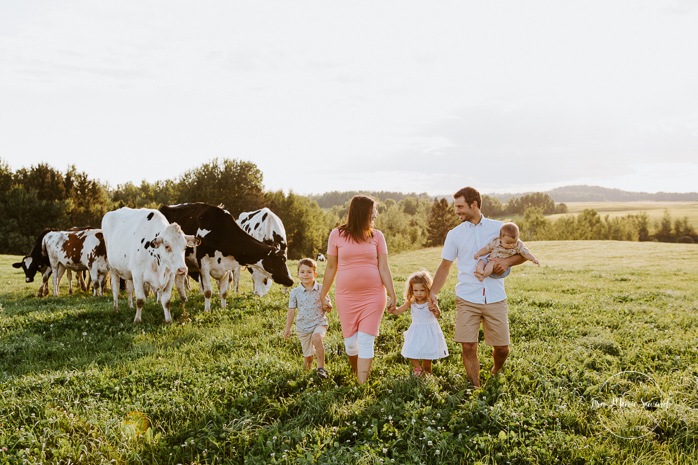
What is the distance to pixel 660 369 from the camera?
23.2ft

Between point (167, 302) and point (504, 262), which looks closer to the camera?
point (504, 262)

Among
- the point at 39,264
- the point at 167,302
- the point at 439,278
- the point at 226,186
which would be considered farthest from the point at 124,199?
the point at 439,278

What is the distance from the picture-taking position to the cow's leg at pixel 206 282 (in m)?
11.8

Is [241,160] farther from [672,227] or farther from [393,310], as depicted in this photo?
[672,227]

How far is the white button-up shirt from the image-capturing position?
6023 millimetres

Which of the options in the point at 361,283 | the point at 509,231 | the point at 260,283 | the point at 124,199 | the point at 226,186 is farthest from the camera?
the point at 124,199

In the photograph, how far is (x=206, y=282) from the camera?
478 inches

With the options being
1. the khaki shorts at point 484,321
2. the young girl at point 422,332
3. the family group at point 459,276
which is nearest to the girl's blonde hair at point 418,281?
the young girl at point 422,332

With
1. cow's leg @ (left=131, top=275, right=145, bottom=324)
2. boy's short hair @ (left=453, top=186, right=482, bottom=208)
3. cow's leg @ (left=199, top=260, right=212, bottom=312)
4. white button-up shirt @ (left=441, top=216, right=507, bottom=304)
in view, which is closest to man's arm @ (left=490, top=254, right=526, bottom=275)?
white button-up shirt @ (left=441, top=216, right=507, bottom=304)

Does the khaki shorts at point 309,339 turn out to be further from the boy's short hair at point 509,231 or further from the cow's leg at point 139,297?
the cow's leg at point 139,297

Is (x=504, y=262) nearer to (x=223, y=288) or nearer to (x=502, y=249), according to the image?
(x=502, y=249)

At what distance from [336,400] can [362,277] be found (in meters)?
1.57

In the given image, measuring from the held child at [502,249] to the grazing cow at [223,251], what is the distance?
764cm

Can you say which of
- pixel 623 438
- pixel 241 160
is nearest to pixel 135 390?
pixel 623 438
